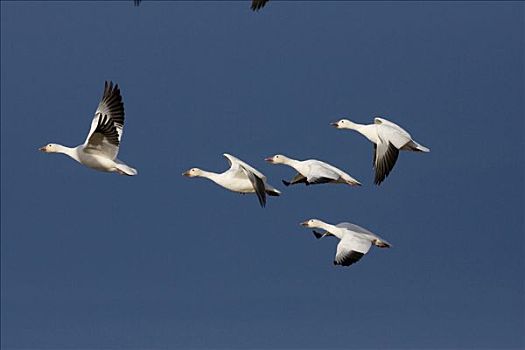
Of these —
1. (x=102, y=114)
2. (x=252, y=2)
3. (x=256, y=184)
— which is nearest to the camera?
(x=252, y=2)

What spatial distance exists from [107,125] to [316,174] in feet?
9.10

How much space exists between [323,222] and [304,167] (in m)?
1.21

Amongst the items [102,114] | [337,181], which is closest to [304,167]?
[337,181]

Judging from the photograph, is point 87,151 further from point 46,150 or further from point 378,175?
point 378,175

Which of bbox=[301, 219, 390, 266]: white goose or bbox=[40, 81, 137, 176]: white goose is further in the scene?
bbox=[40, 81, 137, 176]: white goose

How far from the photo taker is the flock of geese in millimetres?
16500

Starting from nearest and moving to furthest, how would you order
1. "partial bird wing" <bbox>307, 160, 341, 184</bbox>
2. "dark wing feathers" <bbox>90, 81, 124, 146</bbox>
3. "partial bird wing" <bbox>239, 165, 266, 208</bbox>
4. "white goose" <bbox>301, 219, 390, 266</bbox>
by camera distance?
"partial bird wing" <bbox>239, 165, 266, 208</bbox>
"white goose" <bbox>301, 219, 390, 266</bbox>
"partial bird wing" <bbox>307, 160, 341, 184</bbox>
"dark wing feathers" <bbox>90, 81, 124, 146</bbox>

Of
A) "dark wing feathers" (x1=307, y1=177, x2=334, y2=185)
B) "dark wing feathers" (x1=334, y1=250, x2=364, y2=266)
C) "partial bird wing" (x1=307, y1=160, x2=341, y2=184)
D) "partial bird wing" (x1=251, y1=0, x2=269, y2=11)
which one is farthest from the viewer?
"partial bird wing" (x1=307, y1=160, x2=341, y2=184)

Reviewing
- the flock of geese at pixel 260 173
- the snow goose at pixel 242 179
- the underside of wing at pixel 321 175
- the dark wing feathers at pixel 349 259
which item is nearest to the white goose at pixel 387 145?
the flock of geese at pixel 260 173

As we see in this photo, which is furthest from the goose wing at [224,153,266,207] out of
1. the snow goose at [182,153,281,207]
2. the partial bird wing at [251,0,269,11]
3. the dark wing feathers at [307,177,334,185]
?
the partial bird wing at [251,0,269,11]

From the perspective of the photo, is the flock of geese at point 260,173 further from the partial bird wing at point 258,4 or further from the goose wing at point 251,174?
the partial bird wing at point 258,4

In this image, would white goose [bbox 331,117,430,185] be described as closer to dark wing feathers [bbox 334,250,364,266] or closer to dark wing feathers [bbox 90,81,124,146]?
dark wing feathers [bbox 334,250,364,266]

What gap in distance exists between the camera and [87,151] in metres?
16.8

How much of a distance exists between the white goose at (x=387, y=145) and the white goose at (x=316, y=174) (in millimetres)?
389
